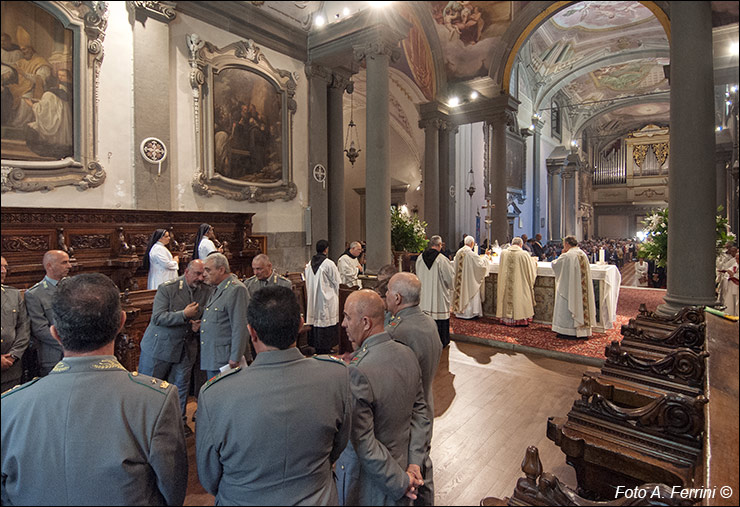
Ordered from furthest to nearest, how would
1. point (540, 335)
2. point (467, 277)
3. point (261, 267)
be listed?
point (467, 277), point (540, 335), point (261, 267)

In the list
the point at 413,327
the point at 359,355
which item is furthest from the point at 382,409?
the point at 413,327

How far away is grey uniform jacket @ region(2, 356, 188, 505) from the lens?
0.92m

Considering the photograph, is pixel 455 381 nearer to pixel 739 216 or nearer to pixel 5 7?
pixel 739 216

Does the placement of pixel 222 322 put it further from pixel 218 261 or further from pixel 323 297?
pixel 323 297

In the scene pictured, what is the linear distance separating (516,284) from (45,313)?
648 centimetres

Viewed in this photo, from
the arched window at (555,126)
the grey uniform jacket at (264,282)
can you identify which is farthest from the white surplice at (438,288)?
the arched window at (555,126)

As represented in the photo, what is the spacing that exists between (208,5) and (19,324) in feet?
9.68

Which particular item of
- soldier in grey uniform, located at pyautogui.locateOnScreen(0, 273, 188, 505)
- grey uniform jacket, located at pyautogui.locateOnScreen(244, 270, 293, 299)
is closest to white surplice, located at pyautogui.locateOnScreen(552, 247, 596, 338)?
grey uniform jacket, located at pyautogui.locateOnScreen(244, 270, 293, 299)

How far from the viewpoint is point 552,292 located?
7.46m

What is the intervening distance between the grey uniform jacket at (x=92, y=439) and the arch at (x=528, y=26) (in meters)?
1.32

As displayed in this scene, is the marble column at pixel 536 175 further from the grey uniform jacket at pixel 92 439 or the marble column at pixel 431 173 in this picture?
the grey uniform jacket at pixel 92 439

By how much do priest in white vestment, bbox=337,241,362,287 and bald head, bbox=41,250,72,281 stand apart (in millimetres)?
3655

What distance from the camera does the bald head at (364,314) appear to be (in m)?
1.81

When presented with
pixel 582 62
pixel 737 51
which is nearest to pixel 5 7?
pixel 737 51
